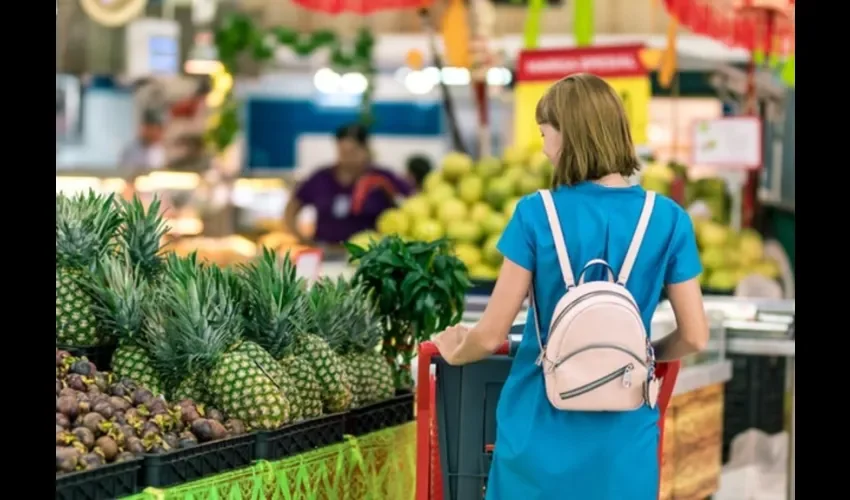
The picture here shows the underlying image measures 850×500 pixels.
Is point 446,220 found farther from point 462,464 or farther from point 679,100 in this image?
point 679,100

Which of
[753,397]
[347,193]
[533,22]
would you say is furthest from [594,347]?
[347,193]

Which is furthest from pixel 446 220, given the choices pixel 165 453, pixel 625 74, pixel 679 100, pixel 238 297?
pixel 679 100

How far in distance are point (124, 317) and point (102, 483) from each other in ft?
2.58

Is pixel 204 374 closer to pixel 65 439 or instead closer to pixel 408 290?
pixel 65 439

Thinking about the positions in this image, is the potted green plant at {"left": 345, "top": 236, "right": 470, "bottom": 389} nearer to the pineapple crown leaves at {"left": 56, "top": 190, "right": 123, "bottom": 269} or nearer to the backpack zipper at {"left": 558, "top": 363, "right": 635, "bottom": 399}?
the pineapple crown leaves at {"left": 56, "top": 190, "right": 123, "bottom": 269}

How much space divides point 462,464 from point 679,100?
11771 millimetres

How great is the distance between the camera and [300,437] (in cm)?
396

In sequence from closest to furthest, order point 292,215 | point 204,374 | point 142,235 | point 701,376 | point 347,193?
point 204,374, point 142,235, point 701,376, point 347,193, point 292,215

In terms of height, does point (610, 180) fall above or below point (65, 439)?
above

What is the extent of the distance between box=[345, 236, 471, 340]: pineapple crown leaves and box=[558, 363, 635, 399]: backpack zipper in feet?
4.56

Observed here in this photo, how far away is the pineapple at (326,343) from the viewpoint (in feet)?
13.7

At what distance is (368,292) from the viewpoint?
15.3ft

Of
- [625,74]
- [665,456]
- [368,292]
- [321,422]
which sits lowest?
[665,456]

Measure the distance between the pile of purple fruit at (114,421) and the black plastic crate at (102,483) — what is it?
0.03m
